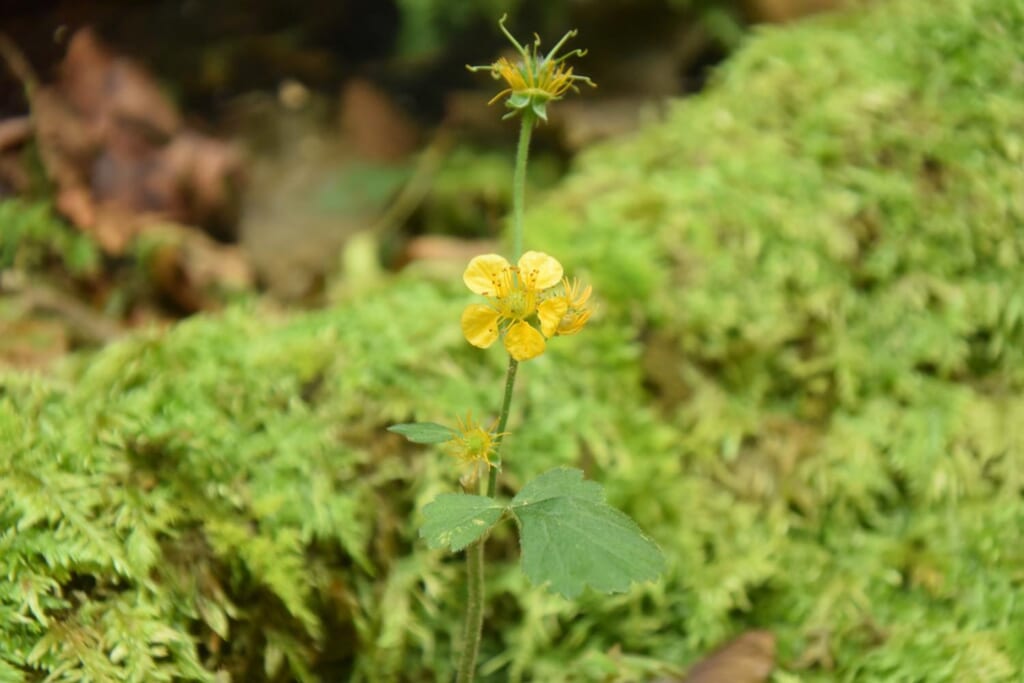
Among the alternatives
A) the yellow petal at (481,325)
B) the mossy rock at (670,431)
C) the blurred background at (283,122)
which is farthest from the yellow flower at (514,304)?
→ the blurred background at (283,122)

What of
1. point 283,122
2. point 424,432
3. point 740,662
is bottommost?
point 740,662

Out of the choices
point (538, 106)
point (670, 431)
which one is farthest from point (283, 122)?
point (538, 106)

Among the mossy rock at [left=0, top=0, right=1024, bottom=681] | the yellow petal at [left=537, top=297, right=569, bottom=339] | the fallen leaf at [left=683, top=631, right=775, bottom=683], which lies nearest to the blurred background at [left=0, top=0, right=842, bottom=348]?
the mossy rock at [left=0, top=0, right=1024, bottom=681]

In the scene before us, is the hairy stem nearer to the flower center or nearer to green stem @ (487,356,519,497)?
green stem @ (487,356,519,497)

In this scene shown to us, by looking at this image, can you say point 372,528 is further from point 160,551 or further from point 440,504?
point 440,504

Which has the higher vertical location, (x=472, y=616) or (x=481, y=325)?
(x=481, y=325)

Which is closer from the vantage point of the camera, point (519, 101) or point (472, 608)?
point (519, 101)

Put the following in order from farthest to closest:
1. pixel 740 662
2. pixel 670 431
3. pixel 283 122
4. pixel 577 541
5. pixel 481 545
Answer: pixel 283 122, pixel 670 431, pixel 740 662, pixel 481 545, pixel 577 541

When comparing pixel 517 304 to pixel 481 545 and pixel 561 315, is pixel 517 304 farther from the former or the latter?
pixel 481 545
